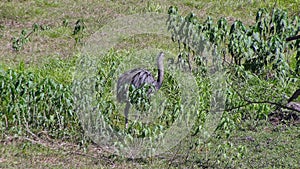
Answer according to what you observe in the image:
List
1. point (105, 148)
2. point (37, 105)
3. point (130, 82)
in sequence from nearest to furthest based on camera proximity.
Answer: point (105, 148) < point (37, 105) < point (130, 82)

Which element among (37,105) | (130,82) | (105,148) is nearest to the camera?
(105,148)

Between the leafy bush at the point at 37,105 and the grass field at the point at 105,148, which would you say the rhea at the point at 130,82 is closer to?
the grass field at the point at 105,148

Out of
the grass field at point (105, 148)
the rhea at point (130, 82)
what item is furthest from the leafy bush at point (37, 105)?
the rhea at point (130, 82)

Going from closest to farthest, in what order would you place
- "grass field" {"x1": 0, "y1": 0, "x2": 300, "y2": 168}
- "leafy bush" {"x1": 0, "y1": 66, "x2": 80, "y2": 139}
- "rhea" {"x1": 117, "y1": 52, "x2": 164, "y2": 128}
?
1. "grass field" {"x1": 0, "y1": 0, "x2": 300, "y2": 168}
2. "leafy bush" {"x1": 0, "y1": 66, "x2": 80, "y2": 139}
3. "rhea" {"x1": 117, "y1": 52, "x2": 164, "y2": 128}

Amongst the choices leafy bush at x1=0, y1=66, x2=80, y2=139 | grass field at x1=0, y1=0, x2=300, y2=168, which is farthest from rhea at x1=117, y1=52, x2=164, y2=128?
leafy bush at x1=0, y1=66, x2=80, y2=139

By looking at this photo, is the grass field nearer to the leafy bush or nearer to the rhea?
the leafy bush

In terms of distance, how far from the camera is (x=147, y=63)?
855 centimetres

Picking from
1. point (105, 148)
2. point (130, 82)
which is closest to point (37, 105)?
point (105, 148)

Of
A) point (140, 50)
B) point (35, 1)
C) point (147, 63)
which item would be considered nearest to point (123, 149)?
point (147, 63)

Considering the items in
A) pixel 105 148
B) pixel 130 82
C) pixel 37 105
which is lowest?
pixel 105 148

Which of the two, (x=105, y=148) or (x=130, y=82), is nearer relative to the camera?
(x=105, y=148)

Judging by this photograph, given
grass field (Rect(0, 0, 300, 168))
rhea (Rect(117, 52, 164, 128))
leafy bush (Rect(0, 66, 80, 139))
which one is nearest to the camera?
grass field (Rect(0, 0, 300, 168))

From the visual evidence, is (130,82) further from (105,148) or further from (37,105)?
(37,105)

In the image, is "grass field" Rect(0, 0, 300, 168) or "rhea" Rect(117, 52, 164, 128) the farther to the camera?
"rhea" Rect(117, 52, 164, 128)
